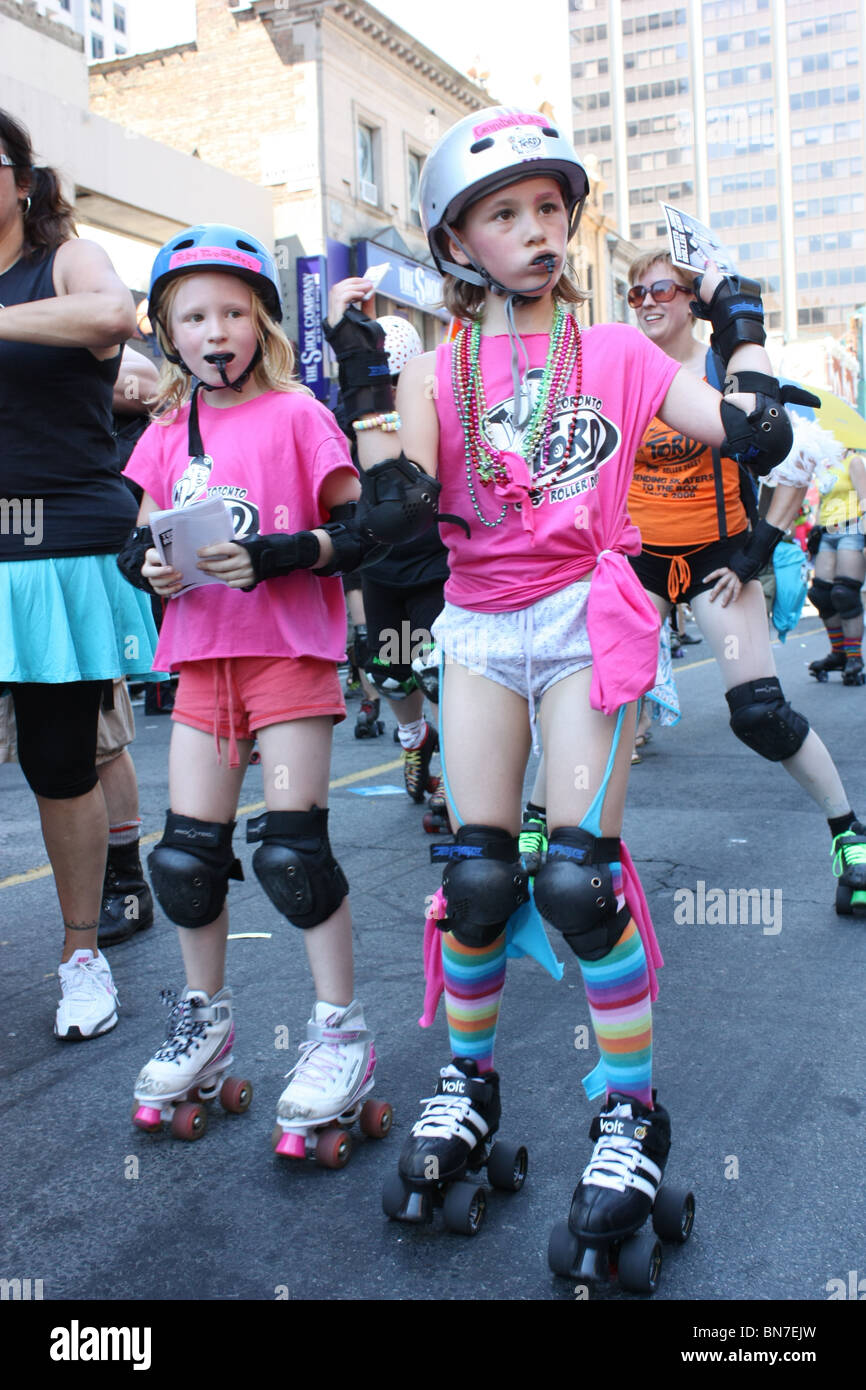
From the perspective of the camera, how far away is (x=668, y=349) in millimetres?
4320

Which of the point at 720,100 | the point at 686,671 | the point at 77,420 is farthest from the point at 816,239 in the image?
the point at 77,420

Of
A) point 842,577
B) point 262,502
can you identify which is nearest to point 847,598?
point 842,577

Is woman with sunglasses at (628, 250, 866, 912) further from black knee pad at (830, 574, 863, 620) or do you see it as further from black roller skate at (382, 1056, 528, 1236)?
black knee pad at (830, 574, 863, 620)

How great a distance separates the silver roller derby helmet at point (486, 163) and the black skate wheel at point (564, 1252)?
1.63 metres

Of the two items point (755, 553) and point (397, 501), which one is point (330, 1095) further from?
point (755, 553)

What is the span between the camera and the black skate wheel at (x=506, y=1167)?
88.8 inches

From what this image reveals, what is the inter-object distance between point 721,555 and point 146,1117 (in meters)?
2.69

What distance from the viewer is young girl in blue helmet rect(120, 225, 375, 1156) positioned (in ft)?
8.20

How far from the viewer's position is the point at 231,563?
94.7 inches

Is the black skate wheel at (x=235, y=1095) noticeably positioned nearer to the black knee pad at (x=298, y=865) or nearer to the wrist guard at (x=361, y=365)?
the black knee pad at (x=298, y=865)

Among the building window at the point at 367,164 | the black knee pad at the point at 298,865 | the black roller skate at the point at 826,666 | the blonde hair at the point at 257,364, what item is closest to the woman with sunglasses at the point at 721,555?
the blonde hair at the point at 257,364

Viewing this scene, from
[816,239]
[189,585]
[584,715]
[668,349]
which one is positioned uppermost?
[816,239]

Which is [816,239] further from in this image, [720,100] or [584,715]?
[584,715]

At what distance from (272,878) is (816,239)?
13352cm
